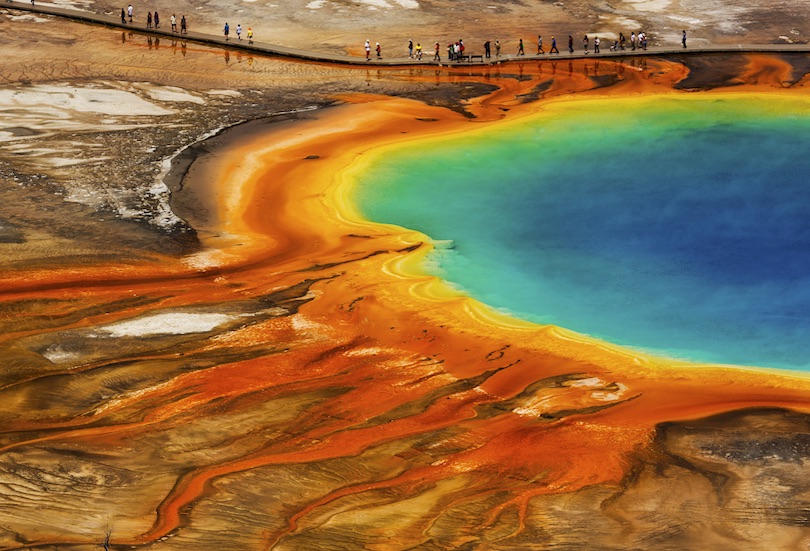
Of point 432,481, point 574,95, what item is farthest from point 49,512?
point 574,95

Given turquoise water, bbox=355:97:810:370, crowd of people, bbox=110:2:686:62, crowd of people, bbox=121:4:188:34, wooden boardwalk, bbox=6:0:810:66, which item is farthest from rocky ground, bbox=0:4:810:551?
crowd of people, bbox=121:4:188:34

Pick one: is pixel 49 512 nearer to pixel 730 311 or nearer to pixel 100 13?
pixel 730 311

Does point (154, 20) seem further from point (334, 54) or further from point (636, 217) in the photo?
point (636, 217)

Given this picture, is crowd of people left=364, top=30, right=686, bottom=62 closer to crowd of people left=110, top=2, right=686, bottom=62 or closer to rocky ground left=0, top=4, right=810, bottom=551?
crowd of people left=110, top=2, right=686, bottom=62

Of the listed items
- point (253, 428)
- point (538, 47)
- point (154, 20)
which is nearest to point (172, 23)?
point (154, 20)

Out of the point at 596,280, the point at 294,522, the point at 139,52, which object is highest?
the point at 139,52

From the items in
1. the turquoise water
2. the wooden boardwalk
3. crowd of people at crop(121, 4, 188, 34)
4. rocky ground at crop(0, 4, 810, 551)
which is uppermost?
crowd of people at crop(121, 4, 188, 34)
